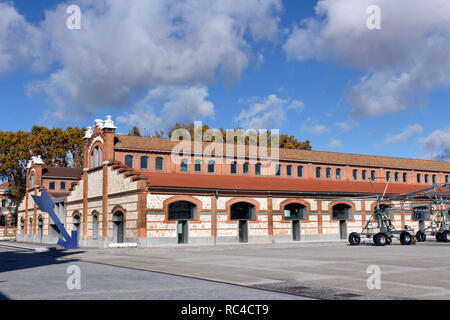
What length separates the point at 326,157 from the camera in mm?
53906

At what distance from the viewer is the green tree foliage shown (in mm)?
65188

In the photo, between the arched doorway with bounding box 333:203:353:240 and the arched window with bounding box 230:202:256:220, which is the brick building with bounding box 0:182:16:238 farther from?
the arched doorway with bounding box 333:203:353:240

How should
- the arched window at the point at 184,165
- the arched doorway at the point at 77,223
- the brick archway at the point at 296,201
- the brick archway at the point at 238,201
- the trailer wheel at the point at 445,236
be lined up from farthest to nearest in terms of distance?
1. the arched doorway at the point at 77,223
2. the arched window at the point at 184,165
3. the brick archway at the point at 296,201
4. the brick archway at the point at 238,201
5. the trailer wheel at the point at 445,236

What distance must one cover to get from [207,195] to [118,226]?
8089 millimetres

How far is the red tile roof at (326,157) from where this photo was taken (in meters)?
44.1

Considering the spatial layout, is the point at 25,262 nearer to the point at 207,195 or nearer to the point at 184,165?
the point at 207,195

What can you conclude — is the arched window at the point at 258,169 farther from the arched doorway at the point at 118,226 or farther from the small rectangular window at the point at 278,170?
the arched doorway at the point at 118,226

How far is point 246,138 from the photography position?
72562mm

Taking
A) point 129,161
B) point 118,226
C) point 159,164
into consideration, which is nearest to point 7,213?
point 129,161

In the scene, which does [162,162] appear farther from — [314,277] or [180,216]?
[314,277]

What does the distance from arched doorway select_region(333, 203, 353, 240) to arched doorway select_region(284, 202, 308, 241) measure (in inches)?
149

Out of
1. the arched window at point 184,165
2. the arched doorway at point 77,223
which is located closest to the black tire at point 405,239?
the arched window at point 184,165

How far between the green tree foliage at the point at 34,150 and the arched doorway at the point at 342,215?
42.6m
